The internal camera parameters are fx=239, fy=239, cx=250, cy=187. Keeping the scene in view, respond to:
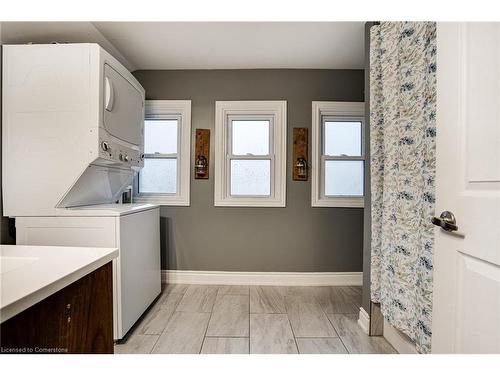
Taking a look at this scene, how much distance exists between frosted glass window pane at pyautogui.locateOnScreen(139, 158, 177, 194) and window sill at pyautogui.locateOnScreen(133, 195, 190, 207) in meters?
0.09

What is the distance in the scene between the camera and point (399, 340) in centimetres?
156

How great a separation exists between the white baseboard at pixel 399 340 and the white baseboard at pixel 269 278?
95 centimetres

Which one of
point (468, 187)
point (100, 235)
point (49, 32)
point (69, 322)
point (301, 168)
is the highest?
point (49, 32)

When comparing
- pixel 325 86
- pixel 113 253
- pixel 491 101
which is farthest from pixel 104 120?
pixel 325 86

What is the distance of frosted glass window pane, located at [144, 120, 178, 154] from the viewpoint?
9.20ft

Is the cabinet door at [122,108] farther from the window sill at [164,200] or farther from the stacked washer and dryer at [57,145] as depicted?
the window sill at [164,200]

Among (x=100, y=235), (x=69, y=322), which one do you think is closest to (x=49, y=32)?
(x=100, y=235)

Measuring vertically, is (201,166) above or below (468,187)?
above

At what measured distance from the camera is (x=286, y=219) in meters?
2.70

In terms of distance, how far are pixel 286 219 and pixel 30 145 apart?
227 centimetres

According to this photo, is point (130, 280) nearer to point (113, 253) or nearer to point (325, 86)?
point (113, 253)

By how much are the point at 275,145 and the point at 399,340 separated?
6.50 feet

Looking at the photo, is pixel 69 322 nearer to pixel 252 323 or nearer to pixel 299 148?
pixel 252 323
